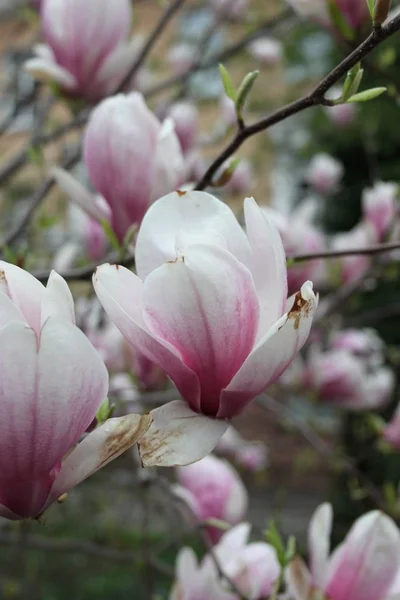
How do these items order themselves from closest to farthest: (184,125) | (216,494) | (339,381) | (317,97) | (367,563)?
(317,97)
(367,563)
(216,494)
(184,125)
(339,381)

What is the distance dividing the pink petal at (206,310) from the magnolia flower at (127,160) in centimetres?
25

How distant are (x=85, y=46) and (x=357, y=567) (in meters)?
0.62

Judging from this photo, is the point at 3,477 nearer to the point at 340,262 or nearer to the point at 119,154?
the point at 119,154

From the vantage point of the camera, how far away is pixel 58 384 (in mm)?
328

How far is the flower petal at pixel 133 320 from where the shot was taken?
37 cm

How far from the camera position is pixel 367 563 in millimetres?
554

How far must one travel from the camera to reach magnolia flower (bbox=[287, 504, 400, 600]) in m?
0.55

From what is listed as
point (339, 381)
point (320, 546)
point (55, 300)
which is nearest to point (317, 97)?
point (55, 300)

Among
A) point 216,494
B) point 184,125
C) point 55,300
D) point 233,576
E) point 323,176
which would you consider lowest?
point 323,176

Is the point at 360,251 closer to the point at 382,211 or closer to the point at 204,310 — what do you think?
the point at 204,310

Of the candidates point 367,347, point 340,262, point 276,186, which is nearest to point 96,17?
point 340,262

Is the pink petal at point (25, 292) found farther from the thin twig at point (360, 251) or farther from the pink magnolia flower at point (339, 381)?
the pink magnolia flower at point (339, 381)

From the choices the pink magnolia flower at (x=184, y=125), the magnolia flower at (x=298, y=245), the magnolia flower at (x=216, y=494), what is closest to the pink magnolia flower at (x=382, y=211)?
the magnolia flower at (x=298, y=245)

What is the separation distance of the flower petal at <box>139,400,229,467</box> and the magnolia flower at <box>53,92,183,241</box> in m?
0.27
